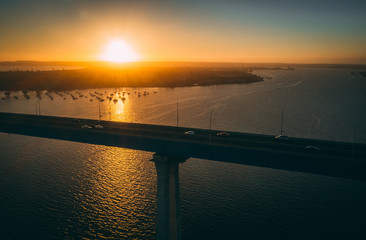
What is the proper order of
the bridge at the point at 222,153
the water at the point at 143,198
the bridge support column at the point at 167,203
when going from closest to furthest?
the bridge at the point at 222,153 < the bridge support column at the point at 167,203 < the water at the point at 143,198

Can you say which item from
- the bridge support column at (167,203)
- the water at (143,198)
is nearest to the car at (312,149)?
the water at (143,198)

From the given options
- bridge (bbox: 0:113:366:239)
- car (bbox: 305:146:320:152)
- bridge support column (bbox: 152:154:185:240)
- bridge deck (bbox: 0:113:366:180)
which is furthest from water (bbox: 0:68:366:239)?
car (bbox: 305:146:320:152)

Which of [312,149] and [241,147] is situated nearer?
[241,147]

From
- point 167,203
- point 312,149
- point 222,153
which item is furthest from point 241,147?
point 167,203

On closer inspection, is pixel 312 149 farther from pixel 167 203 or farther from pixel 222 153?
pixel 167 203

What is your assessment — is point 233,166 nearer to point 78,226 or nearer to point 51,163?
point 78,226

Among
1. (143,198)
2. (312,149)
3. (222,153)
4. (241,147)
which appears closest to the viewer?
(241,147)

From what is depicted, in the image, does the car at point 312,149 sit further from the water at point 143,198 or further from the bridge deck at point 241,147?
the water at point 143,198
